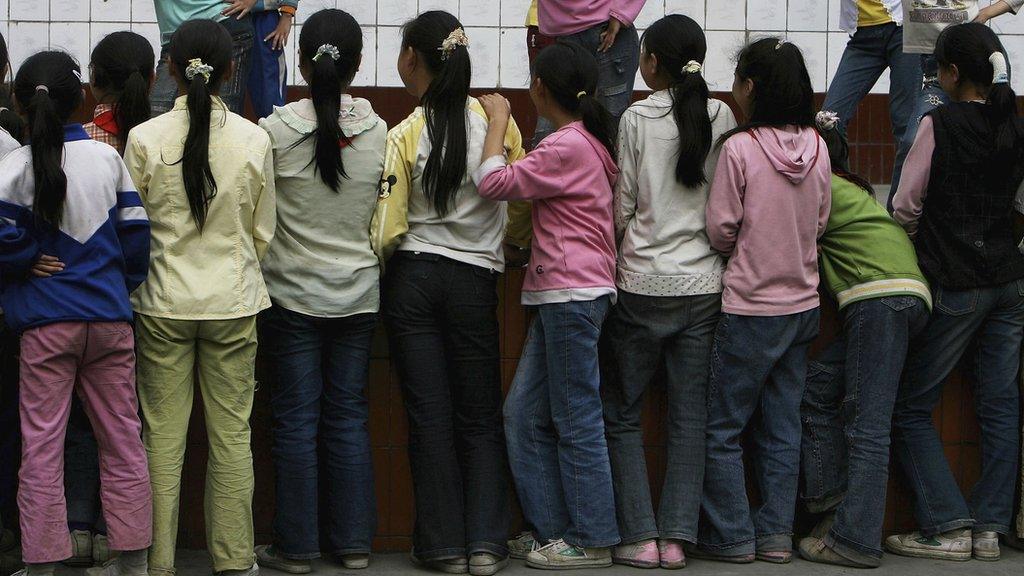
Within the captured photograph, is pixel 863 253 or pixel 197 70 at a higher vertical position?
pixel 197 70

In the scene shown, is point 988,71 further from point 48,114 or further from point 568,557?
point 48,114

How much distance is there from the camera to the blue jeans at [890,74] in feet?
18.3

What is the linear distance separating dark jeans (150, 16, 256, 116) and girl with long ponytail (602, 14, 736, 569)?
175 cm

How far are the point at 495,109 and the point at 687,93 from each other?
1.99 feet

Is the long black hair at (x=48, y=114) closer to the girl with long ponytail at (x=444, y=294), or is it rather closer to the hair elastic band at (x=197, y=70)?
the hair elastic band at (x=197, y=70)

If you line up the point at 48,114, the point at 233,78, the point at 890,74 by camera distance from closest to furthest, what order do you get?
the point at 48,114
the point at 233,78
the point at 890,74

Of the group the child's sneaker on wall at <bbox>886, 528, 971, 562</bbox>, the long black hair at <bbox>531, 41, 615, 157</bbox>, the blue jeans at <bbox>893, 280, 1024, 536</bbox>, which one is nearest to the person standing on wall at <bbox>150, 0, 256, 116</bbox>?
the long black hair at <bbox>531, 41, 615, 157</bbox>

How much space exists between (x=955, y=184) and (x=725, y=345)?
90 cm

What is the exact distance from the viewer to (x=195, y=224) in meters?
3.98

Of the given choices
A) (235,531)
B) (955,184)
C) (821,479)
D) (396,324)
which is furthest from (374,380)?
(955,184)

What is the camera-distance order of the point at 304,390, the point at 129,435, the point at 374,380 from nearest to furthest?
the point at 129,435 → the point at 304,390 → the point at 374,380

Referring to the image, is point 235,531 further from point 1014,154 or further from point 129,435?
point 1014,154

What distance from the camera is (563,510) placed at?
4422 millimetres

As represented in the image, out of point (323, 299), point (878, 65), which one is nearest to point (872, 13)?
point (878, 65)
